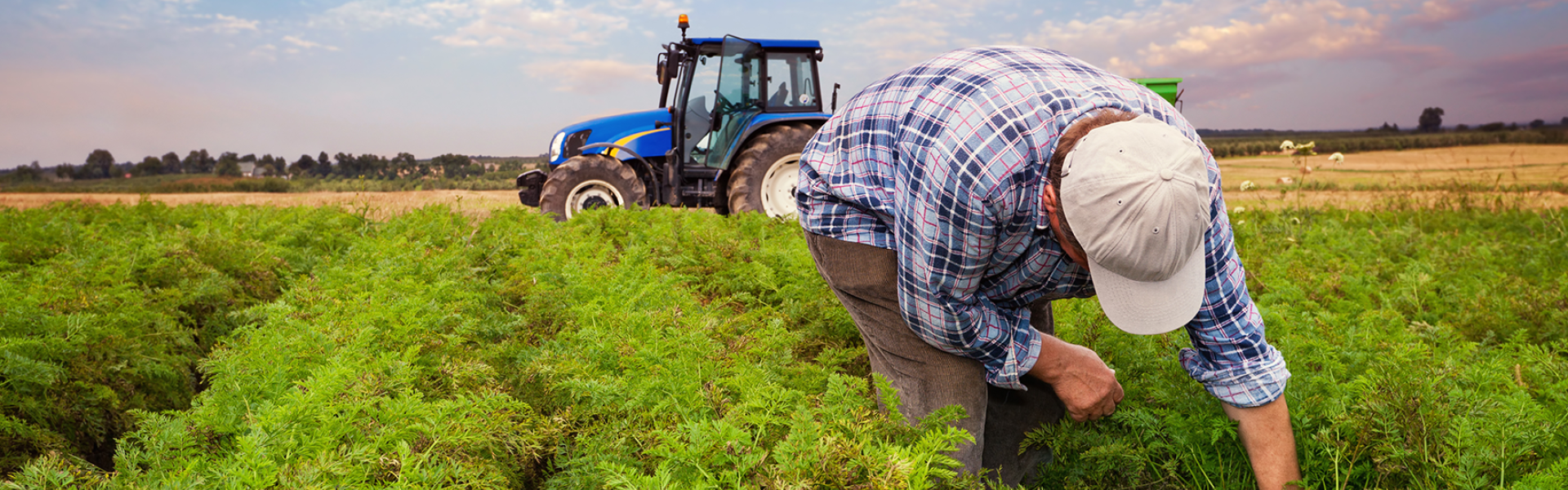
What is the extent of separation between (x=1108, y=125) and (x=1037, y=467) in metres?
1.57

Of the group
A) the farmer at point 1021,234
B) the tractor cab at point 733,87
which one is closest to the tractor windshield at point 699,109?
the tractor cab at point 733,87

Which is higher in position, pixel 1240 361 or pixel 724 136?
Result: pixel 724 136

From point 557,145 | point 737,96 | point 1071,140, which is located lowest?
point 1071,140

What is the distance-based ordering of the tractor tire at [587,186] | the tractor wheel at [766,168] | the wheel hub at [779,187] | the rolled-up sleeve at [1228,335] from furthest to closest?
the tractor tire at [587,186] < the wheel hub at [779,187] < the tractor wheel at [766,168] < the rolled-up sleeve at [1228,335]

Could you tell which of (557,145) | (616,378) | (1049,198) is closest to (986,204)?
(1049,198)

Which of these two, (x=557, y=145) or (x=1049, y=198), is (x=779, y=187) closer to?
(x=557, y=145)

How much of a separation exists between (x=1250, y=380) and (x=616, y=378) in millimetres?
1952

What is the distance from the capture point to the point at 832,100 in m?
10.4

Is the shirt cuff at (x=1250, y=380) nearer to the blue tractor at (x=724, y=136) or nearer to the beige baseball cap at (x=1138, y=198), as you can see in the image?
the beige baseball cap at (x=1138, y=198)

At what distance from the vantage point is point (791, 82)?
400 inches

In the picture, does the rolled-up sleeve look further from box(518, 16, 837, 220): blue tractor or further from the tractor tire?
the tractor tire

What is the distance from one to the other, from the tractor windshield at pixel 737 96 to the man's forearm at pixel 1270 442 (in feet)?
25.9

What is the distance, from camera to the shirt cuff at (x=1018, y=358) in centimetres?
257

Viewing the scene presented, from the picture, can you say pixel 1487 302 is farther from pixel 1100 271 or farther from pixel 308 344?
pixel 308 344
